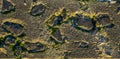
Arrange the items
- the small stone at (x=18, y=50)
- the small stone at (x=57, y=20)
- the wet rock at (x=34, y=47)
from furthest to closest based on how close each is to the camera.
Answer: the small stone at (x=57, y=20) < the wet rock at (x=34, y=47) < the small stone at (x=18, y=50)

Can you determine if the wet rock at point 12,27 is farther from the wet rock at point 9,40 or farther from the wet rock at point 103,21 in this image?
the wet rock at point 103,21

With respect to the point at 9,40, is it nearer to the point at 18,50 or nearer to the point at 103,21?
the point at 18,50

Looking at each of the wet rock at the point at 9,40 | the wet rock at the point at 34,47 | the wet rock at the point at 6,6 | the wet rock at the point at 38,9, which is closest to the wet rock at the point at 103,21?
the wet rock at the point at 38,9

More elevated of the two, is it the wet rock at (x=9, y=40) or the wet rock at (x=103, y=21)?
the wet rock at (x=103, y=21)

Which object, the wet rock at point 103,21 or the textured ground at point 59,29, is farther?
the wet rock at point 103,21

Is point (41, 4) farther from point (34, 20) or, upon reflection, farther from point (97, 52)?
point (97, 52)

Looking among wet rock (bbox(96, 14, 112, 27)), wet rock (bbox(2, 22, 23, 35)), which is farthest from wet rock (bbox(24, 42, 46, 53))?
wet rock (bbox(96, 14, 112, 27))

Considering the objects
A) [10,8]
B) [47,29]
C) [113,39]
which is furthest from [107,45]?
[10,8]

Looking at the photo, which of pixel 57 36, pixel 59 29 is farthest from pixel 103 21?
pixel 57 36
